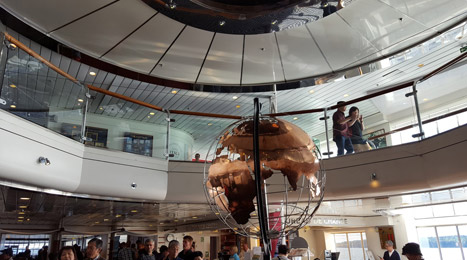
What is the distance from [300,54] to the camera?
6.80 metres

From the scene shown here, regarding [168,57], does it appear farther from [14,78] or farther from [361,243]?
[361,243]

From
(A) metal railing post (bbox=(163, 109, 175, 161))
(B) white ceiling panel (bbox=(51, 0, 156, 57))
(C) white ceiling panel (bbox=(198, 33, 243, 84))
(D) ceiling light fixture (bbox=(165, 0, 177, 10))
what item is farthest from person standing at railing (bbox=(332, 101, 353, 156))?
(B) white ceiling panel (bbox=(51, 0, 156, 57))

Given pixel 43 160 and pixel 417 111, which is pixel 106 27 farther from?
pixel 417 111

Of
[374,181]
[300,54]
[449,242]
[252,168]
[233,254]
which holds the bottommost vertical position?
[449,242]

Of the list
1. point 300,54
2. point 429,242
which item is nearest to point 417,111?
point 300,54

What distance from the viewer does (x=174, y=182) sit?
22.3 feet

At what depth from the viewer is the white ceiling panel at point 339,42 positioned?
612 centimetres

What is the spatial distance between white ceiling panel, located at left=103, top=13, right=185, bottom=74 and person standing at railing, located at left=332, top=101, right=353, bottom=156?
11.4 feet

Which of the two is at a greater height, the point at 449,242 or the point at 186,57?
the point at 186,57

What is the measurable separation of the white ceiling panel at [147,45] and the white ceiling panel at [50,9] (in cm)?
87

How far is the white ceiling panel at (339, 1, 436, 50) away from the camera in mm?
5809

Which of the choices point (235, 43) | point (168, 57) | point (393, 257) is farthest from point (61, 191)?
point (393, 257)

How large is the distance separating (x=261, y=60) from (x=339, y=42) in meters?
1.55

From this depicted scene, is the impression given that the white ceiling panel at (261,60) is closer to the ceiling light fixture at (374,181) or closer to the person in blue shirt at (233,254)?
the ceiling light fixture at (374,181)
